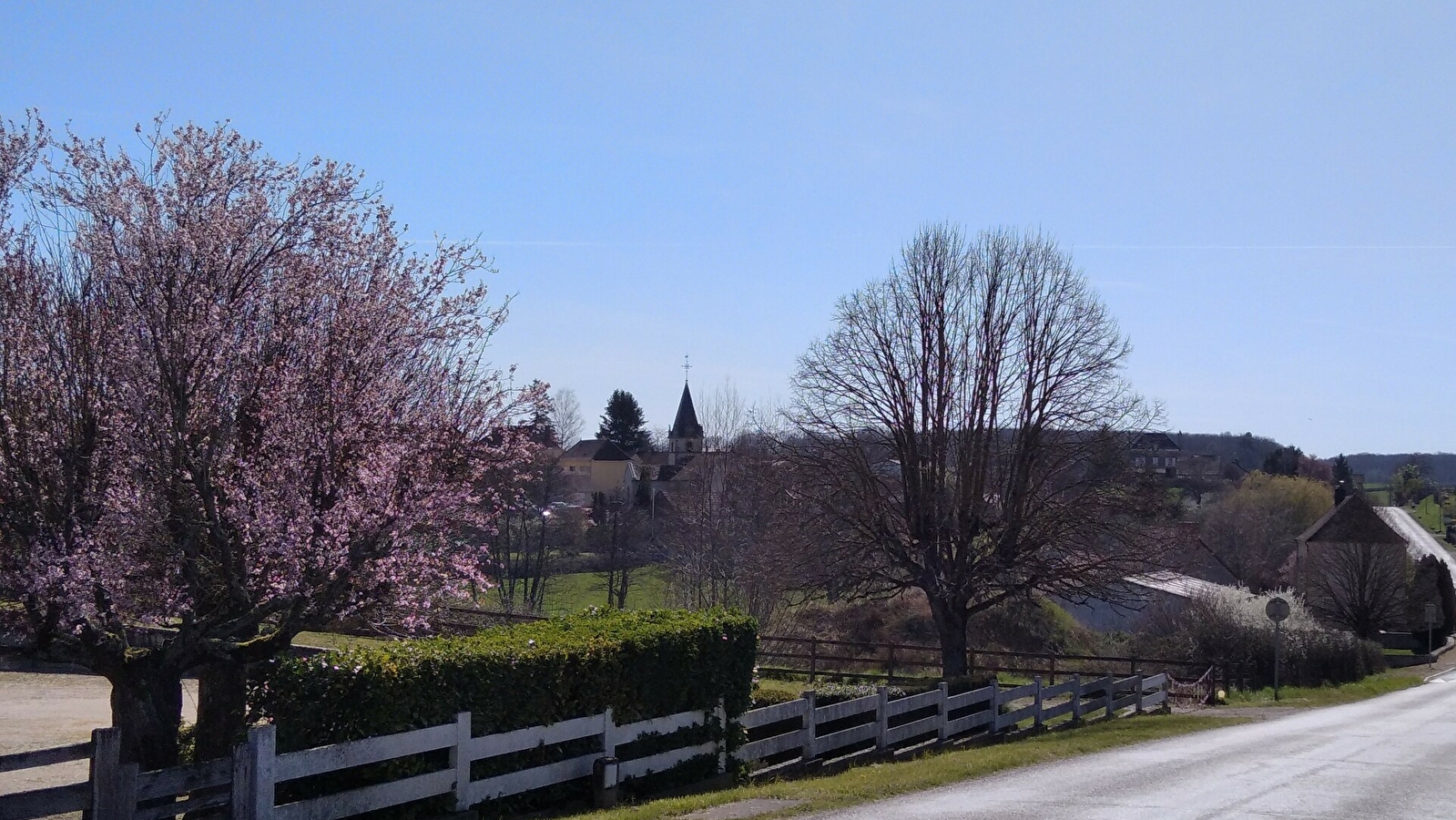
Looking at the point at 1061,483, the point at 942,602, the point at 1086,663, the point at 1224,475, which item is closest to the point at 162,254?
the point at 942,602

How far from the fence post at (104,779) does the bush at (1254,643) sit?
31.2 metres

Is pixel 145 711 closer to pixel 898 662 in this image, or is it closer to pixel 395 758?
pixel 395 758

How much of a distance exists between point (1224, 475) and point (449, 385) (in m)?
115

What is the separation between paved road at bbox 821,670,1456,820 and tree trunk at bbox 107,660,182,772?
22.5 feet

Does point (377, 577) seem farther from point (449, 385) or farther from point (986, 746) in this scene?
point (986, 746)

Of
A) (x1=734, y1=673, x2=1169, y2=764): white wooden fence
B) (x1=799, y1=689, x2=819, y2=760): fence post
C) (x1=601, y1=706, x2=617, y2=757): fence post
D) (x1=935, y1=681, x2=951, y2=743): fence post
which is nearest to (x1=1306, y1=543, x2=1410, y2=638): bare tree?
(x1=734, y1=673, x2=1169, y2=764): white wooden fence

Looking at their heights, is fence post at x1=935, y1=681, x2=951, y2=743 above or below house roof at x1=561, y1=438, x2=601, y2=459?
below

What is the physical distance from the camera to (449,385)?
12.7 m

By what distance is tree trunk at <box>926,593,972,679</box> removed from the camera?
2914cm

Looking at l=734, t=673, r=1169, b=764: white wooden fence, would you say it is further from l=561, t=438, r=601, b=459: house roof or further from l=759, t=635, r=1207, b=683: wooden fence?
l=561, t=438, r=601, b=459: house roof

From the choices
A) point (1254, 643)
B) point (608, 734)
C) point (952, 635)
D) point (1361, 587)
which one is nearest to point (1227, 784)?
point (608, 734)

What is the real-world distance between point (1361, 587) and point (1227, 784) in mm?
56777

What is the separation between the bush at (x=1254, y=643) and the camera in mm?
35969

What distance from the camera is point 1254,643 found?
35.9 meters
